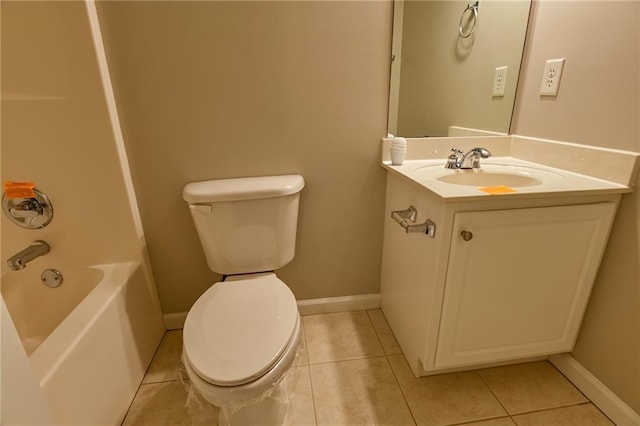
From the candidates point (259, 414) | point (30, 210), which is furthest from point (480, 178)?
point (30, 210)

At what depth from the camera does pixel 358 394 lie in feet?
4.02

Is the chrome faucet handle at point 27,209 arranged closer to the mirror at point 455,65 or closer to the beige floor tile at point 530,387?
the mirror at point 455,65

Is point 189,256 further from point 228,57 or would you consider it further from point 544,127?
point 544,127

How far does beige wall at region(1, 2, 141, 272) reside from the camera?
1.04 metres

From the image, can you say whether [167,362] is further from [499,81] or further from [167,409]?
[499,81]

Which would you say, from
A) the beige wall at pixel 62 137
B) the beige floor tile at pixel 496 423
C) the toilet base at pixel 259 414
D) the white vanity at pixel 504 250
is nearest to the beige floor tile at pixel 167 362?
the toilet base at pixel 259 414

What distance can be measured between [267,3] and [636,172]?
1332mm

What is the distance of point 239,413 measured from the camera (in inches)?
40.8

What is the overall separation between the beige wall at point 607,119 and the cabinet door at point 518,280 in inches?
2.1

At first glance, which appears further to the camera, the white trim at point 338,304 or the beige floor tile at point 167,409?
the white trim at point 338,304

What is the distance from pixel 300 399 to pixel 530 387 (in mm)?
892

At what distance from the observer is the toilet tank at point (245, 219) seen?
121 cm

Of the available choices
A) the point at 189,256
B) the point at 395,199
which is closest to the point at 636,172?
the point at 395,199

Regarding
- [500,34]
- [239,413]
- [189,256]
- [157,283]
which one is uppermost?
[500,34]
